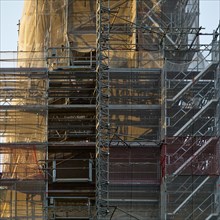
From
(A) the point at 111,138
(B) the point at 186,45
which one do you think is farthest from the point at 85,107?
(B) the point at 186,45

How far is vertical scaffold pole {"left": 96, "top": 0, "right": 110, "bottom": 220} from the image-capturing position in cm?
3503

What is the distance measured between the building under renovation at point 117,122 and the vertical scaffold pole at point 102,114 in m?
0.04

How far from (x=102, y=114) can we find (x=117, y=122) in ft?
2.08

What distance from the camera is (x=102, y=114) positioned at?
117 feet

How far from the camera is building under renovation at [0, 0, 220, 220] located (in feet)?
114

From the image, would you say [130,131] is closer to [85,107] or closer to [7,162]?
[85,107]

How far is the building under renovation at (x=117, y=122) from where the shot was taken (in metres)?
34.9

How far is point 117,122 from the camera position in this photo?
1416 inches

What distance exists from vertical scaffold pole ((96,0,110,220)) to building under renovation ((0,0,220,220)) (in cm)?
4

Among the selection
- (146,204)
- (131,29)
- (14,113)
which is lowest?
(146,204)

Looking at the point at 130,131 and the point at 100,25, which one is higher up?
the point at 100,25

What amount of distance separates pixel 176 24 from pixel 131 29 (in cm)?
148

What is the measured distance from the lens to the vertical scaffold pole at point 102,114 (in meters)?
35.0

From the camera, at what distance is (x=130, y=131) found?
36031mm
